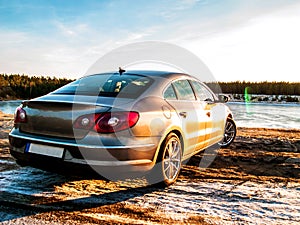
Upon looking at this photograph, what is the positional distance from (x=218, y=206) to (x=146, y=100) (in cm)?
142

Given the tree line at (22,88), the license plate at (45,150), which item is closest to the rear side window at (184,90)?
the license plate at (45,150)

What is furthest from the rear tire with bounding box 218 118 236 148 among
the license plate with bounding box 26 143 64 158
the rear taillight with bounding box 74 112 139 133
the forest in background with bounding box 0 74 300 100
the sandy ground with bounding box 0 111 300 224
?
the forest in background with bounding box 0 74 300 100

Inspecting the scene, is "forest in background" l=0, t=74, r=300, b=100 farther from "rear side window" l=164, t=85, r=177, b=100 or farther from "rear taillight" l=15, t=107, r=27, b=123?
"rear taillight" l=15, t=107, r=27, b=123

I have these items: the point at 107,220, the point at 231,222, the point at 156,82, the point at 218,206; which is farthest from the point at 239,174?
the point at 107,220

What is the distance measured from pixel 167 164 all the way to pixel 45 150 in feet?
4.87

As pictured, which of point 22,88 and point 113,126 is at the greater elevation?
point 22,88

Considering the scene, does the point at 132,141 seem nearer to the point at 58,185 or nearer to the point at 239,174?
the point at 58,185

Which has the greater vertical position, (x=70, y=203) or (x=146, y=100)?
(x=146, y=100)

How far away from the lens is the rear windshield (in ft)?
11.2

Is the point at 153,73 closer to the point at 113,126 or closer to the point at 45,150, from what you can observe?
the point at 113,126

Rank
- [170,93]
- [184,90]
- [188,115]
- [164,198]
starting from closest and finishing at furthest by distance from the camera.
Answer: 1. [164,198]
2. [170,93]
3. [188,115]
4. [184,90]

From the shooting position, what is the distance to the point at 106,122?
9.50 feet

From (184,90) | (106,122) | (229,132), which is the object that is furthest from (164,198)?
(229,132)

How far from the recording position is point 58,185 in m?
3.54
